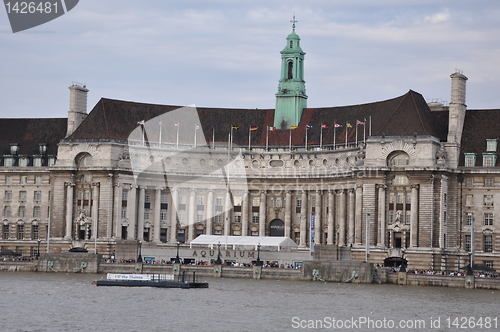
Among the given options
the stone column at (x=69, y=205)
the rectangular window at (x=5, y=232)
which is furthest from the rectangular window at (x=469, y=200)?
the rectangular window at (x=5, y=232)

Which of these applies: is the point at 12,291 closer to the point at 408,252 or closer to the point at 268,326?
the point at 268,326

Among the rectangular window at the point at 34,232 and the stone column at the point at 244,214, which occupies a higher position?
the stone column at the point at 244,214

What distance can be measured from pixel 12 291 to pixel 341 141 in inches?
2637

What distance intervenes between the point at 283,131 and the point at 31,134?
38.3 m

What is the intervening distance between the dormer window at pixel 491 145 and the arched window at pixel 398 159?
34.8 ft

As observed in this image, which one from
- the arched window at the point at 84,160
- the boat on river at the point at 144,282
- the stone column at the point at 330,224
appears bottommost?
the boat on river at the point at 144,282

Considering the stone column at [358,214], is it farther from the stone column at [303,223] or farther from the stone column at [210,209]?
the stone column at [210,209]

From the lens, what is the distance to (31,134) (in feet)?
583

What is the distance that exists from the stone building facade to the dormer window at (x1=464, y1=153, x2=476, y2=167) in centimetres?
27

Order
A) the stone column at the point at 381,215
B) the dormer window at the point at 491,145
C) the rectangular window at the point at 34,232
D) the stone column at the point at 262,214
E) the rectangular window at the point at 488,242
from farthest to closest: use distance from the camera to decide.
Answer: the stone column at the point at 262,214 → the rectangular window at the point at 34,232 → the dormer window at the point at 491,145 → the stone column at the point at 381,215 → the rectangular window at the point at 488,242

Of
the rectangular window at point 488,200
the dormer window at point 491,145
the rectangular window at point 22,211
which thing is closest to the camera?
the rectangular window at point 488,200

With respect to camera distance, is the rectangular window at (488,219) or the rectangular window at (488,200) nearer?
the rectangular window at (488,219)

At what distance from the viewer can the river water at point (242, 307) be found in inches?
3521

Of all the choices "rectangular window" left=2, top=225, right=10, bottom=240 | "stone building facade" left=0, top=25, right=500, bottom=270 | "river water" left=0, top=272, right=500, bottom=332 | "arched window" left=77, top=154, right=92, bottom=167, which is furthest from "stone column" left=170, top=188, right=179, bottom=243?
"river water" left=0, top=272, right=500, bottom=332
